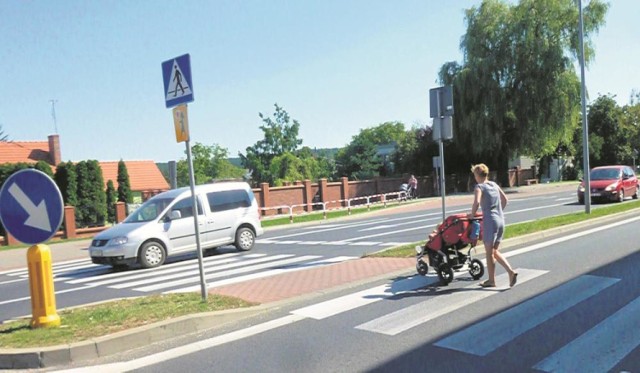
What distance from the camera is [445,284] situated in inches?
308

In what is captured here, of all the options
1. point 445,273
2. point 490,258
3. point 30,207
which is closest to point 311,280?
point 445,273

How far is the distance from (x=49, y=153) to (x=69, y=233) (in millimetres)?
30611

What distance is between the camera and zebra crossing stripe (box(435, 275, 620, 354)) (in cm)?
519

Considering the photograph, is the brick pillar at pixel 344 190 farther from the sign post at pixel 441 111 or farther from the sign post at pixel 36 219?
the sign post at pixel 36 219

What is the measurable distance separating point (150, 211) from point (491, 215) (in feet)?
29.5

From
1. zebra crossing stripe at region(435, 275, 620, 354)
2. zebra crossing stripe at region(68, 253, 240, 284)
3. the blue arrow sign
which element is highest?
A: the blue arrow sign

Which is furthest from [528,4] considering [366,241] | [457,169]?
[366,241]

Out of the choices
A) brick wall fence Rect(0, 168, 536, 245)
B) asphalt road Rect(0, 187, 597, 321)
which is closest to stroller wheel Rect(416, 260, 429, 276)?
asphalt road Rect(0, 187, 597, 321)

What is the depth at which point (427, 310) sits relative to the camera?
651 centimetres

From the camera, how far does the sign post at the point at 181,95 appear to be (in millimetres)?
7039

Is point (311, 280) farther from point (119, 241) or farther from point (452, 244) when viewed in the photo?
point (119, 241)

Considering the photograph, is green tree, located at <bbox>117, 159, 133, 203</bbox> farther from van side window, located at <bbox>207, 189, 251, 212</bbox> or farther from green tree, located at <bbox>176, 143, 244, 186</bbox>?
green tree, located at <bbox>176, 143, 244, 186</bbox>

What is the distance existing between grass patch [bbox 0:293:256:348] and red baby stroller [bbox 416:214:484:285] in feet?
9.05

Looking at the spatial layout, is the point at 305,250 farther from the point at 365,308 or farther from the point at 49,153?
the point at 49,153
